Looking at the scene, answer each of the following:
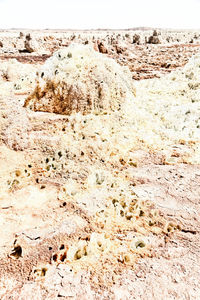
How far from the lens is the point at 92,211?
5.45m

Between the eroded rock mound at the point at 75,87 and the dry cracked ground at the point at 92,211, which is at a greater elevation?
the eroded rock mound at the point at 75,87

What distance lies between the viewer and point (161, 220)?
529cm

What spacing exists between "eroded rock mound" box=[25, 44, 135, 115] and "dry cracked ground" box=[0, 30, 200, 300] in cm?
53

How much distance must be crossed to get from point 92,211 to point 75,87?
16.3 ft

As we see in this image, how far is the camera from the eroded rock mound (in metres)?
8.52

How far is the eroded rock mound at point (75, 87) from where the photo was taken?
8516 millimetres

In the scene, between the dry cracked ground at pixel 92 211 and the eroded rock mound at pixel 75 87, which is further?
the eroded rock mound at pixel 75 87

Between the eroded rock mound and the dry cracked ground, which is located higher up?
the eroded rock mound

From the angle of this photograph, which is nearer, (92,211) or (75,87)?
(92,211)

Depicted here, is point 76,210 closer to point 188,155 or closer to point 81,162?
point 81,162

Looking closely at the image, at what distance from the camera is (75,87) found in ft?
27.9

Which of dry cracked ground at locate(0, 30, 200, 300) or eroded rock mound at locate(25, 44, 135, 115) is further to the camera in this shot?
eroded rock mound at locate(25, 44, 135, 115)

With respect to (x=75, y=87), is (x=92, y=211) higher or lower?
lower

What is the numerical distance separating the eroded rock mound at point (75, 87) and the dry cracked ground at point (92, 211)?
0.53 metres
